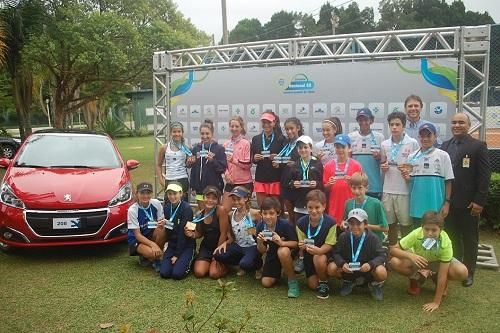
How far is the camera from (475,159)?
14.2ft

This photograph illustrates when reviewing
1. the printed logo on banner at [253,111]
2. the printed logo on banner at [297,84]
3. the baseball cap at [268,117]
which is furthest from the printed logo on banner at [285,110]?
the baseball cap at [268,117]

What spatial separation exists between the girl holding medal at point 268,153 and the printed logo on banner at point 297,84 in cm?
178

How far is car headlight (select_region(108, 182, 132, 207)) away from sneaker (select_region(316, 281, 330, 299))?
8.54 feet

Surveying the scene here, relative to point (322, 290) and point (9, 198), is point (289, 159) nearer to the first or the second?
point (322, 290)

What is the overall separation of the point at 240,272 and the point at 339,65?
365cm

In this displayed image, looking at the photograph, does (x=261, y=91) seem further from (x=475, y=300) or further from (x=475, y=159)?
(x=475, y=300)

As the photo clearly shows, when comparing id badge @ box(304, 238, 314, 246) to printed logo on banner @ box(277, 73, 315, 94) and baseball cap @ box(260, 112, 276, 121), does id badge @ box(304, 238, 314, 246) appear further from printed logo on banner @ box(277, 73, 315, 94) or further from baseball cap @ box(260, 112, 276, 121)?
printed logo on banner @ box(277, 73, 315, 94)

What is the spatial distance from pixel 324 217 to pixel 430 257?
1.03 metres

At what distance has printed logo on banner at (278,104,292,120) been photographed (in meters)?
7.42

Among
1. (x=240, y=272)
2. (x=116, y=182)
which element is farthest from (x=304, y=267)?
(x=116, y=182)

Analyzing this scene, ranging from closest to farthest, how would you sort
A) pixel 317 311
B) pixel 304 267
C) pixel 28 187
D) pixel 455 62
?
pixel 317 311 < pixel 304 267 < pixel 28 187 < pixel 455 62

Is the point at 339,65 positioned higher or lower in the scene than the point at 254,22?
lower

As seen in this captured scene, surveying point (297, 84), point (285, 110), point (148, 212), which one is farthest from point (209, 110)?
point (148, 212)

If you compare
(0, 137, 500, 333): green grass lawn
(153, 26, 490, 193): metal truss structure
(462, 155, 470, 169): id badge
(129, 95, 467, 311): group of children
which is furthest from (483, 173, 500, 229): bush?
(462, 155, 470, 169): id badge
